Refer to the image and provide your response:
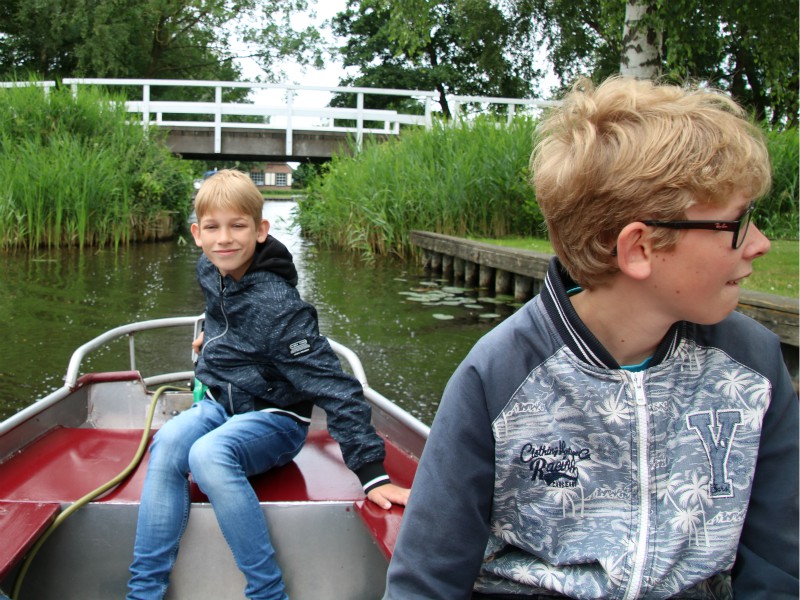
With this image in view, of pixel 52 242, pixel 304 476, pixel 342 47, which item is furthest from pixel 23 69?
pixel 304 476

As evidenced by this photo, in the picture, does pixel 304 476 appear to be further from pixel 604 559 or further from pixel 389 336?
pixel 389 336

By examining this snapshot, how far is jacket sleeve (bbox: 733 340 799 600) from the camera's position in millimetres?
1245

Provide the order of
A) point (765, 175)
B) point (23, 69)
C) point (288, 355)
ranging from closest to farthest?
1. point (765, 175)
2. point (288, 355)
3. point (23, 69)

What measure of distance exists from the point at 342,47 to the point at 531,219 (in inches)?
1104

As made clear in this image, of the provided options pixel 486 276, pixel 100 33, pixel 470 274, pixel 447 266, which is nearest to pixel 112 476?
pixel 486 276

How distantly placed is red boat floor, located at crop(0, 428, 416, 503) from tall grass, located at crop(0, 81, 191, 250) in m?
8.88

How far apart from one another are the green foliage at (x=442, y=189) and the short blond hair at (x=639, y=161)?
8949 millimetres

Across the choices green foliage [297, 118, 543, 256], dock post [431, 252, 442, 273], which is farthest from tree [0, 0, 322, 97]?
dock post [431, 252, 442, 273]

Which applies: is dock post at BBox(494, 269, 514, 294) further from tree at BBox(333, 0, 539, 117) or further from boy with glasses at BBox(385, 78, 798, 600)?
tree at BBox(333, 0, 539, 117)

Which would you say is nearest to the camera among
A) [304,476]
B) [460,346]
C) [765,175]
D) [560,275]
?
[765,175]

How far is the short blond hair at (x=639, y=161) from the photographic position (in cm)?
114

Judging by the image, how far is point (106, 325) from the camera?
7.01 m

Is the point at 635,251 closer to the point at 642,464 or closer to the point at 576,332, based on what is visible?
the point at 576,332

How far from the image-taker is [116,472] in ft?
8.50
